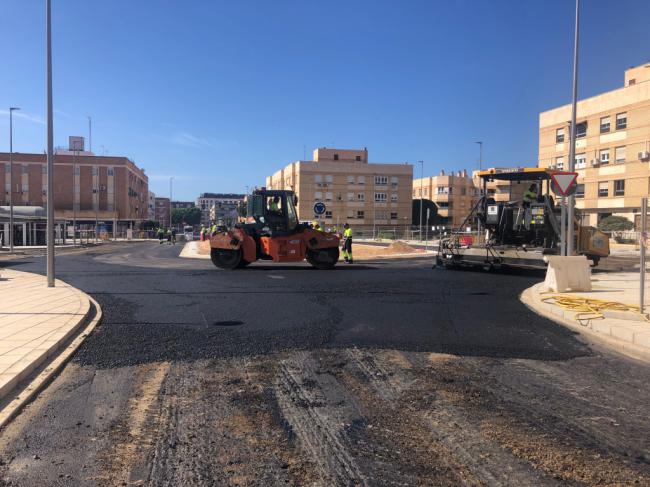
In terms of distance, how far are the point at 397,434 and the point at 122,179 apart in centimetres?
8574

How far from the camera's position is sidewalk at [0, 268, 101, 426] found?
5.03 meters

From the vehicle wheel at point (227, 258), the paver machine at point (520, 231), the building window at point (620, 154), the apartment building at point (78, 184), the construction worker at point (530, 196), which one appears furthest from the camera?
the apartment building at point (78, 184)

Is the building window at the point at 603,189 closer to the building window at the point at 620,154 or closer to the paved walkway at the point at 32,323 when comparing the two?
the building window at the point at 620,154

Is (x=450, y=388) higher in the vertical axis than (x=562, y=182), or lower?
lower

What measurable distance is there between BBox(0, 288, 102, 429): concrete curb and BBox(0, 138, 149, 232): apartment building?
76308 mm

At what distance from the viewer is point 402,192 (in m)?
88.2

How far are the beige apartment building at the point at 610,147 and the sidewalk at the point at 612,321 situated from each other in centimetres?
3669

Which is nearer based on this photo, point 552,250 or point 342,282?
point 342,282

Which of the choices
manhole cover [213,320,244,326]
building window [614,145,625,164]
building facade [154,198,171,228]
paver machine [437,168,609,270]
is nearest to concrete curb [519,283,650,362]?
manhole cover [213,320,244,326]

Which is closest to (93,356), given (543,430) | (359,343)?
(359,343)

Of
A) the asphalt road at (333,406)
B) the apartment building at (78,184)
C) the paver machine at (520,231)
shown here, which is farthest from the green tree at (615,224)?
the apartment building at (78,184)

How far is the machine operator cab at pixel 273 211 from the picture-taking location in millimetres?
18375

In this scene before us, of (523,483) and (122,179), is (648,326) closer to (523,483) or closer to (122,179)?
(523,483)

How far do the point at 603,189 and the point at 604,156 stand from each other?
299 cm
